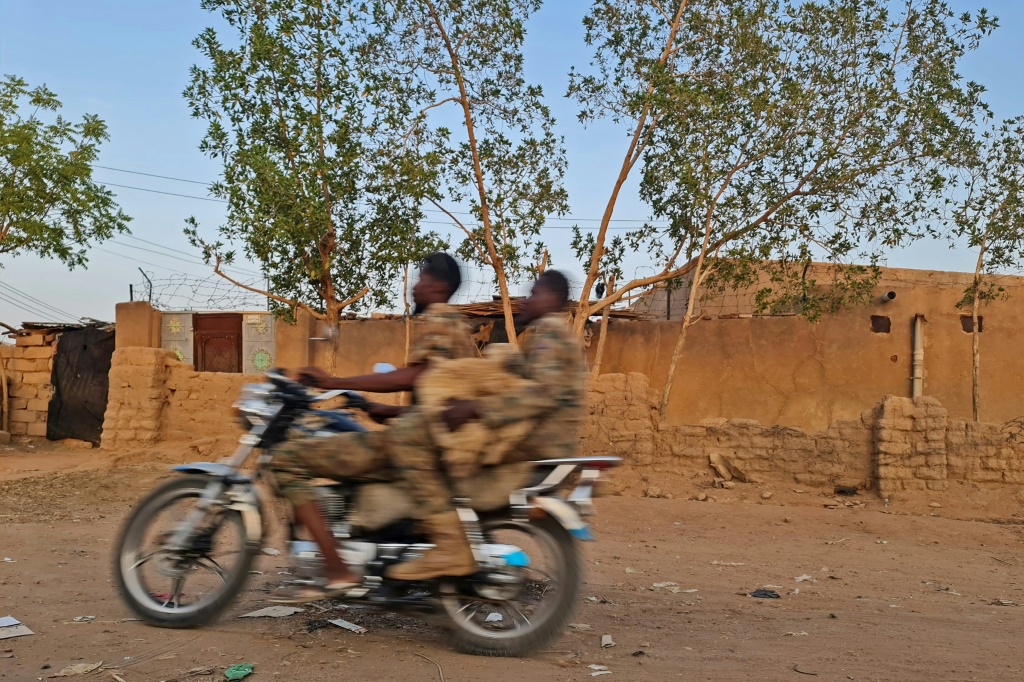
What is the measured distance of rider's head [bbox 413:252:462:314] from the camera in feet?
13.1

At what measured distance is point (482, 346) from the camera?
13.2 m

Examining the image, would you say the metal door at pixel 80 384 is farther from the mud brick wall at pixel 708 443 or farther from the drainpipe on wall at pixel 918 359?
the drainpipe on wall at pixel 918 359

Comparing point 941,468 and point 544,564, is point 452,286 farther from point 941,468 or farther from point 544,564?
point 941,468

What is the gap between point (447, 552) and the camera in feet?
11.7

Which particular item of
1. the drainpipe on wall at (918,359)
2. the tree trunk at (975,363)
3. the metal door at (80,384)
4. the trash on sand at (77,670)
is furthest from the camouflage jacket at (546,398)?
the metal door at (80,384)

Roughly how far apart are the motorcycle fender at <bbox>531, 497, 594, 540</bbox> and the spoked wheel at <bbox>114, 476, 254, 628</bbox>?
4.40 ft

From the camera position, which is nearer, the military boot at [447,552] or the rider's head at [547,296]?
the military boot at [447,552]

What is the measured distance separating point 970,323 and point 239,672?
1247cm

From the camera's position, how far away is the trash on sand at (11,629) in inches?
144

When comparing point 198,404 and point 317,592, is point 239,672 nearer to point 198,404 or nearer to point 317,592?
point 317,592

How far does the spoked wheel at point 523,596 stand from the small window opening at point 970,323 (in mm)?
11278

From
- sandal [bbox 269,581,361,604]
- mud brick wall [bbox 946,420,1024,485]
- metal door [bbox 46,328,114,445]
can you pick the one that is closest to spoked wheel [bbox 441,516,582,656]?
sandal [bbox 269,581,361,604]

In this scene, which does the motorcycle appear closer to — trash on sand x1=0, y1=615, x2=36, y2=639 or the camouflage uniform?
the camouflage uniform

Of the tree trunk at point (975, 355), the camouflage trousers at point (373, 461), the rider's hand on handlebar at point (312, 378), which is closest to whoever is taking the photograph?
the camouflage trousers at point (373, 461)
